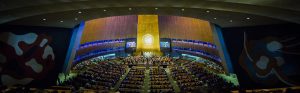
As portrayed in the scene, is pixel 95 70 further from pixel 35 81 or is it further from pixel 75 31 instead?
pixel 35 81

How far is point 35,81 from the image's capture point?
21.8 metres

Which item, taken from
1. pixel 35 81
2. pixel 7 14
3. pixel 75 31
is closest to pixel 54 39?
pixel 75 31

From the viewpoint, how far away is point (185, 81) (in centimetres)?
2372

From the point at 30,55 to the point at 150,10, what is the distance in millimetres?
12434

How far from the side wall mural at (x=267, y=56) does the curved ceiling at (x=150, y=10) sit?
1239 mm

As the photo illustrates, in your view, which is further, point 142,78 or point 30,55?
point 142,78

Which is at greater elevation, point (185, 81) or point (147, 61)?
point (147, 61)

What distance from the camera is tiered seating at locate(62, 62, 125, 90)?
21.7 meters

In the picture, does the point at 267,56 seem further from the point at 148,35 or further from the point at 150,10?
the point at 148,35

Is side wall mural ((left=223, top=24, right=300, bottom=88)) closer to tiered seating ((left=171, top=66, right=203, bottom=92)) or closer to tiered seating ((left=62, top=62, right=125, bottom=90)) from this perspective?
tiered seating ((left=171, top=66, right=203, bottom=92))

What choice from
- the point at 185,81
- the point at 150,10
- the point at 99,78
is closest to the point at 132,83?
the point at 99,78

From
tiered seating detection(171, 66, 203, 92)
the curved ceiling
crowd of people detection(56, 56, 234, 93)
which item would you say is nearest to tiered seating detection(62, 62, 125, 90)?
crowd of people detection(56, 56, 234, 93)

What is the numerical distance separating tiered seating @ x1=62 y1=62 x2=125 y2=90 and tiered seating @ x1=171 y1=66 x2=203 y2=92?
6668 mm

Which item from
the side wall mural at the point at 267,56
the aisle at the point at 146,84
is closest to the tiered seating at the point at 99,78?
the aisle at the point at 146,84
